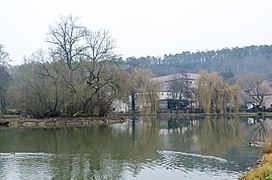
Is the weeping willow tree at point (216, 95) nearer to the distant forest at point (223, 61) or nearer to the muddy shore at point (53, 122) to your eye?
the muddy shore at point (53, 122)

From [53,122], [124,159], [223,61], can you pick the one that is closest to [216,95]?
[53,122]

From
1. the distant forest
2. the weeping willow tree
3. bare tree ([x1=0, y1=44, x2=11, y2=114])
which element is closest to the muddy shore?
bare tree ([x1=0, y1=44, x2=11, y2=114])

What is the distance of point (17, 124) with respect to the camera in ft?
120

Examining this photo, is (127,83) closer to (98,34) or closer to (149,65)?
(98,34)

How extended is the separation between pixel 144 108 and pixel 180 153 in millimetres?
42086

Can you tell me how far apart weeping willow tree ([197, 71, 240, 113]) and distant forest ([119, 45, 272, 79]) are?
1201 inches

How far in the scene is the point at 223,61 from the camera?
391ft

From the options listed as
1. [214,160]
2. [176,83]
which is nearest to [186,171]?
[214,160]

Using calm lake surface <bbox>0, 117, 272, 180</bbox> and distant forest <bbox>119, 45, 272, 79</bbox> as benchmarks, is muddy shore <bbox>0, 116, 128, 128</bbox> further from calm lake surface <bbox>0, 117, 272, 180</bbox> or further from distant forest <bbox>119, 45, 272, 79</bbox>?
distant forest <bbox>119, 45, 272, 79</bbox>

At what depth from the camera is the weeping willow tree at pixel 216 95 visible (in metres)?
58.5

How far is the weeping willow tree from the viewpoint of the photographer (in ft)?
192

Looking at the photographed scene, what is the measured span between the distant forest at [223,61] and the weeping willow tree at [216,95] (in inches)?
1201

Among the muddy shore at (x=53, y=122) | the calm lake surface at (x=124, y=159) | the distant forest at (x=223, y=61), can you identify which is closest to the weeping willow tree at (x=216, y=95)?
the muddy shore at (x=53, y=122)

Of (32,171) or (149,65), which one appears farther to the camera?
(149,65)
